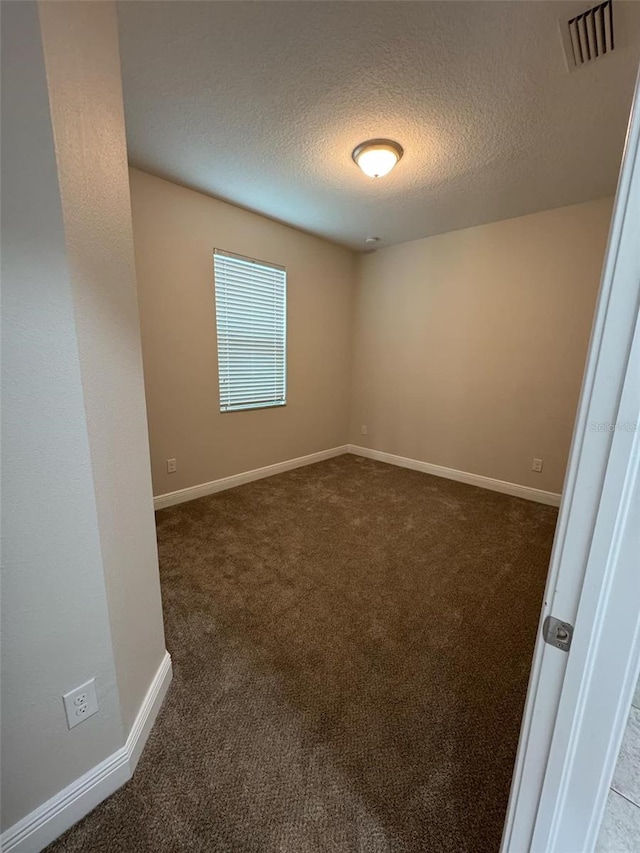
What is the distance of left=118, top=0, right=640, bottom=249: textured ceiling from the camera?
52.1 inches

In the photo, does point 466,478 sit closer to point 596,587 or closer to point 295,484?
point 295,484

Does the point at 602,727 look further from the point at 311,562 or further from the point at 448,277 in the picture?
the point at 448,277

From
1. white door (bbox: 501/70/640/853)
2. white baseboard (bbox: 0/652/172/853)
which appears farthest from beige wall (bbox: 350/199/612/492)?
white baseboard (bbox: 0/652/172/853)

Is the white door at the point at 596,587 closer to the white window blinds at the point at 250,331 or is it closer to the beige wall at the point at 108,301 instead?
the beige wall at the point at 108,301

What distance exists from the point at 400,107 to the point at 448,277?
6.60ft

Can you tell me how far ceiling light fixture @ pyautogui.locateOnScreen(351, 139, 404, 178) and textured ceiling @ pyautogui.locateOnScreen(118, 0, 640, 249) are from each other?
53 millimetres

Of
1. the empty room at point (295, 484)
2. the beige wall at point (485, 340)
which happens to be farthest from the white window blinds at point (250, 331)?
the beige wall at point (485, 340)

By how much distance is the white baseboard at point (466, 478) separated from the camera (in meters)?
3.22

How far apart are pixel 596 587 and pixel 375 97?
220 cm

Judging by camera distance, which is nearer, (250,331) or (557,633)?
(557,633)

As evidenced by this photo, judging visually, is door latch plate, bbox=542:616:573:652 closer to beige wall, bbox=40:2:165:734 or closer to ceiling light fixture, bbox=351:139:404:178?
beige wall, bbox=40:2:165:734

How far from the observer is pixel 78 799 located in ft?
3.20

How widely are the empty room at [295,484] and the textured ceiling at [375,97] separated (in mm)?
16

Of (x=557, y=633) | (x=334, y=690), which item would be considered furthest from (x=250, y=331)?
(x=557, y=633)
